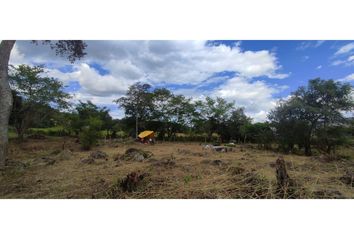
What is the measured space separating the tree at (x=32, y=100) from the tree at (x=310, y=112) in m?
5.48

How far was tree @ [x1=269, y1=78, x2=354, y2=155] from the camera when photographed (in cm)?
421

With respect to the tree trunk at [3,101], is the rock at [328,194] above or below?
below

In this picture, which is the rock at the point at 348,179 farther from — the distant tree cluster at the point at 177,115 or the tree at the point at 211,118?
the tree at the point at 211,118

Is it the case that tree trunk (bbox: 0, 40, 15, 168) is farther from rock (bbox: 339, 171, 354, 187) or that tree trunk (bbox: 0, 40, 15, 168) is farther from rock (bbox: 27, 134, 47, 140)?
rock (bbox: 339, 171, 354, 187)

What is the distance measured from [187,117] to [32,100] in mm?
4609

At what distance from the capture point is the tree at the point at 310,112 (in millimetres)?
4211

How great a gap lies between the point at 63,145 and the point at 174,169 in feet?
13.6

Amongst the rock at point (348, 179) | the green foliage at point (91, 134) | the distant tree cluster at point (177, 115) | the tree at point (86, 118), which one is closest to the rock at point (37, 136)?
the tree at point (86, 118)

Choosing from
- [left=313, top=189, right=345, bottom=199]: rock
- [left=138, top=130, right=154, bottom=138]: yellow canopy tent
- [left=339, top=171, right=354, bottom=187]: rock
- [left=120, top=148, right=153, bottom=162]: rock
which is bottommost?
[left=313, top=189, right=345, bottom=199]: rock

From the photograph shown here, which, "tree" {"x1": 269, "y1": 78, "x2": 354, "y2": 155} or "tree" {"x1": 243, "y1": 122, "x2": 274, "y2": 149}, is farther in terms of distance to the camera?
"tree" {"x1": 243, "y1": 122, "x2": 274, "y2": 149}

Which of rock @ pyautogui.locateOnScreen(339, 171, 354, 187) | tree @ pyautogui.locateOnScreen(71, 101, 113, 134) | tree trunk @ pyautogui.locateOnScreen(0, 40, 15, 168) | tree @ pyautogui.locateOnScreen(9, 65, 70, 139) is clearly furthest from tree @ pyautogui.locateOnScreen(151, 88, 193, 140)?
rock @ pyautogui.locateOnScreen(339, 171, 354, 187)
